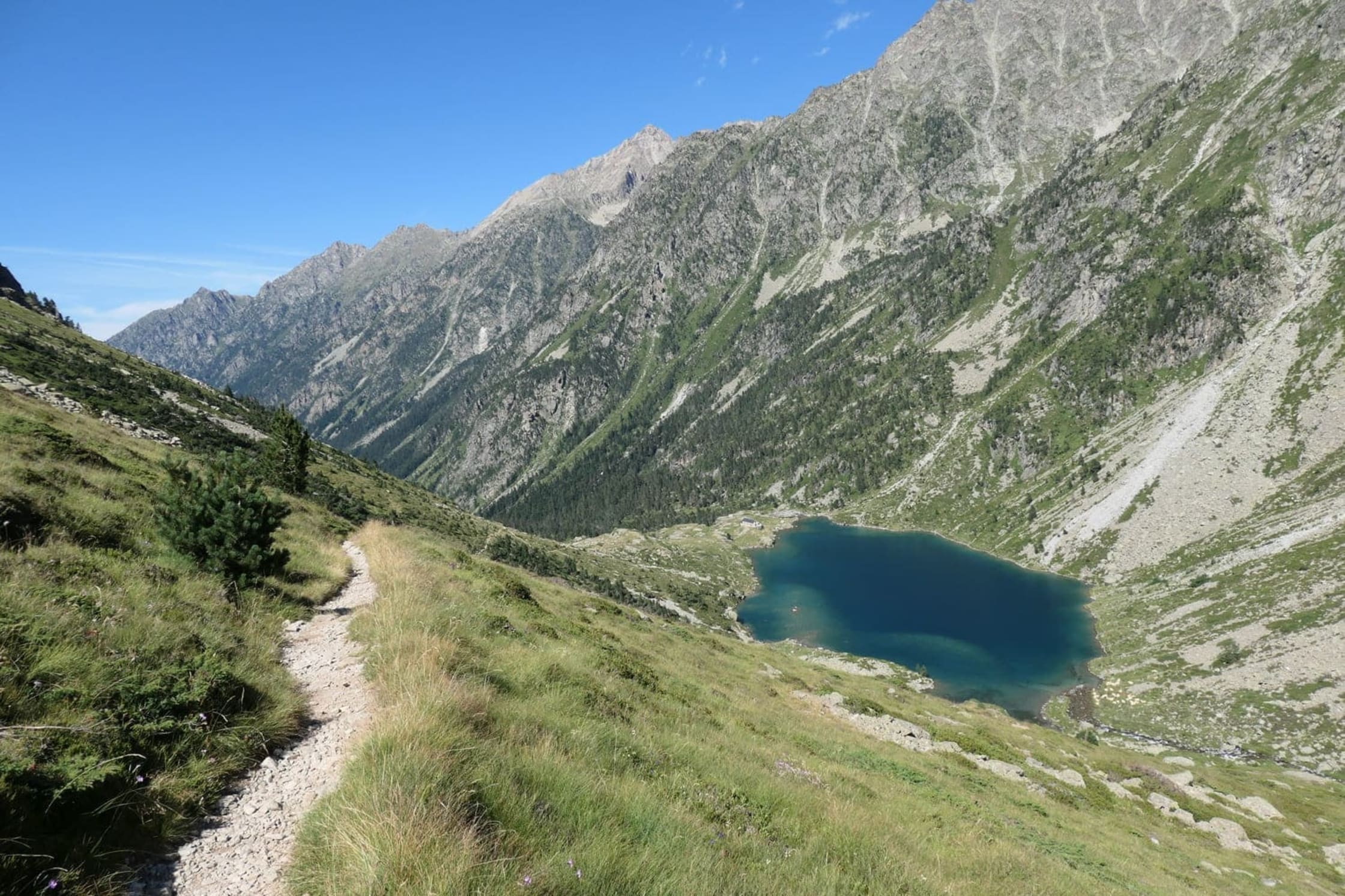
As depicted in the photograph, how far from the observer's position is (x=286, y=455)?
43969 mm

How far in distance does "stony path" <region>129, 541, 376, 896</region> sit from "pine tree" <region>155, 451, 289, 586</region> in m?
5.43

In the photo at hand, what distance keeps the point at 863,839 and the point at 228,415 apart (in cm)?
13285

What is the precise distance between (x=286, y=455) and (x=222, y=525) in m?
33.7

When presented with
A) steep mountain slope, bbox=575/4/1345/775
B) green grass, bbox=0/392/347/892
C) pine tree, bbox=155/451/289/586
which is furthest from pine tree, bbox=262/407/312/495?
steep mountain slope, bbox=575/4/1345/775

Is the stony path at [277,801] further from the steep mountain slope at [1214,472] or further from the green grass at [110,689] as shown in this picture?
the steep mountain slope at [1214,472]

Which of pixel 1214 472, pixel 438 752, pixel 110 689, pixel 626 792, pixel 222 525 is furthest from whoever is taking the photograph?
pixel 1214 472

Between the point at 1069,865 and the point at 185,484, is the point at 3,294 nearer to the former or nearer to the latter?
the point at 185,484

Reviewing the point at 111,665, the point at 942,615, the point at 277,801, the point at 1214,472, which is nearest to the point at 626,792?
the point at 277,801

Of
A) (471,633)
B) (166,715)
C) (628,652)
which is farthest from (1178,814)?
(166,715)

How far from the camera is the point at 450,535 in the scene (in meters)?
86.4

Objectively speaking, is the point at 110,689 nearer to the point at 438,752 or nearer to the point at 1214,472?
the point at 438,752

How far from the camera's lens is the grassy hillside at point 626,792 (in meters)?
5.04

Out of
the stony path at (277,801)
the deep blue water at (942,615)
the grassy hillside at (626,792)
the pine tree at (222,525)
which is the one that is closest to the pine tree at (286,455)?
the grassy hillside at (626,792)

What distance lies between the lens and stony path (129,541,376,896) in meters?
5.24
